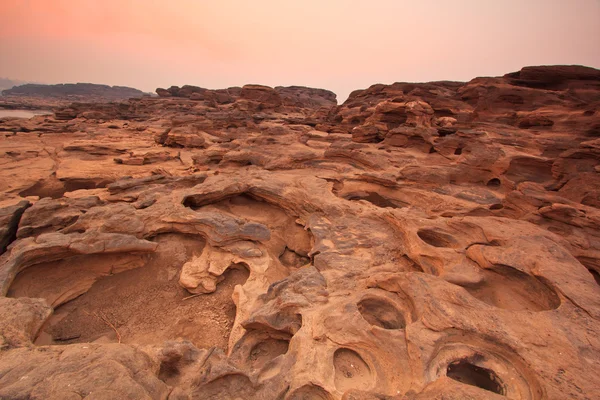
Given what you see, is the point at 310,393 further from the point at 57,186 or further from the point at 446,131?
the point at 446,131

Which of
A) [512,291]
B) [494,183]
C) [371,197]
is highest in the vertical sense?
[494,183]

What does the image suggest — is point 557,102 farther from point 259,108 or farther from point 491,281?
point 259,108

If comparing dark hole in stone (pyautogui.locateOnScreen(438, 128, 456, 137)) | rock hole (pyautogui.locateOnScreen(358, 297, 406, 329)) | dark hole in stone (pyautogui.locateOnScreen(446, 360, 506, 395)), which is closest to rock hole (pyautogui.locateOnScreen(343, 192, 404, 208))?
rock hole (pyautogui.locateOnScreen(358, 297, 406, 329))

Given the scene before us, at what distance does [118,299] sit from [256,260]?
106 inches

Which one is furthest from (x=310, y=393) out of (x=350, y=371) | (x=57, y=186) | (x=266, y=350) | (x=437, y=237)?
(x=57, y=186)

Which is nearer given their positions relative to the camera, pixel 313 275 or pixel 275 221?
pixel 313 275

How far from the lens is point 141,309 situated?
15.8 ft

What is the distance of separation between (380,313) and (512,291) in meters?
2.30

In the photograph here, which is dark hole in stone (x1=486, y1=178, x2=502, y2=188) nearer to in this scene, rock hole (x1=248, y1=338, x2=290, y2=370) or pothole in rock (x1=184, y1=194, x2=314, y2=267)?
pothole in rock (x1=184, y1=194, x2=314, y2=267)

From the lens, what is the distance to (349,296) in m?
4.13

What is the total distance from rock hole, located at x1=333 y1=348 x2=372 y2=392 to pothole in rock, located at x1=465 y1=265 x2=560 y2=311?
231cm

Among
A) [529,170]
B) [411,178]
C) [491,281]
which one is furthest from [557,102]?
[491,281]

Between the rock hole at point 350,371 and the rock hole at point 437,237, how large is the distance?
3.30 meters

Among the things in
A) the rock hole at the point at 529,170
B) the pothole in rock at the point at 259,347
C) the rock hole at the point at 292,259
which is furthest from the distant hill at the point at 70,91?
the rock hole at the point at 529,170
